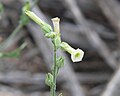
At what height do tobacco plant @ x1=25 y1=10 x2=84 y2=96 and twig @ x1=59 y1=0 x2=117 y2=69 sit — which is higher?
twig @ x1=59 y1=0 x2=117 y2=69

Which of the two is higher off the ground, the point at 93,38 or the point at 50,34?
the point at 93,38

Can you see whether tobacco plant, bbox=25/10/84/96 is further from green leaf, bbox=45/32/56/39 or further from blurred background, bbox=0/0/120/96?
blurred background, bbox=0/0/120/96

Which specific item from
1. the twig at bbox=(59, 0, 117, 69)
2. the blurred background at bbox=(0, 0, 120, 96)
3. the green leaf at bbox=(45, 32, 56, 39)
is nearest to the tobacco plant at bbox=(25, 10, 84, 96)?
the green leaf at bbox=(45, 32, 56, 39)

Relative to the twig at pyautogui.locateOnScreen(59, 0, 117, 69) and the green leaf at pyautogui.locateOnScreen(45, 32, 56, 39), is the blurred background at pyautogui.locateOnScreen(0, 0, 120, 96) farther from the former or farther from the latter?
the green leaf at pyautogui.locateOnScreen(45, 32, 56, 39)

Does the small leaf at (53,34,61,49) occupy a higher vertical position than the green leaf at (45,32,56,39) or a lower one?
lower

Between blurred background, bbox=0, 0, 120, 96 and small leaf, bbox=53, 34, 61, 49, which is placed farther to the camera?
blurred background, bbox=0, 0, 120, 96

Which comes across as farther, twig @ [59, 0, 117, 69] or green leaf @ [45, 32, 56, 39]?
twig @ [59, 0, 117, 69]

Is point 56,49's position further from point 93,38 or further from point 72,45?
point 72,45

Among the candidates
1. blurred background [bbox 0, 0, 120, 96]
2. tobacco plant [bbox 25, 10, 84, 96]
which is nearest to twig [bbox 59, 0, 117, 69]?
blurred background [bbox 0, 0, 120, 96]

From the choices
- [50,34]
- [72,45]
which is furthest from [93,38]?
[50,34]
